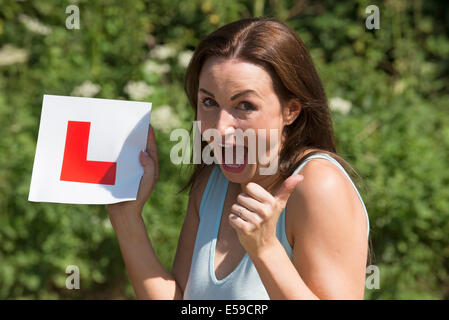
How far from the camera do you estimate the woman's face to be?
51.7 inches

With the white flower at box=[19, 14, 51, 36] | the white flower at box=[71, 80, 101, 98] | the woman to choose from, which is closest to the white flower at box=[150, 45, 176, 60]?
the white flower at box=[71, 80, 101, 98]

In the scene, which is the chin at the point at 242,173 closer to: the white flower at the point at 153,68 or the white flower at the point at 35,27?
the white flower at the point at 153,68

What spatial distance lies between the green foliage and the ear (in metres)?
1.35

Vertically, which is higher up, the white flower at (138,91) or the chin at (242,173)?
the white flower at (138,91)

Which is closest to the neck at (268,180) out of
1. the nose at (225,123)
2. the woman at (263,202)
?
the woman at (263,202)

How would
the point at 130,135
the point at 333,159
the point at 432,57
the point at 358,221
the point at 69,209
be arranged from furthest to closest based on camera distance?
the point at 432,57 < the point at 69,209 < the point at 130,135 < the point at 333,159 < the point at 358,221

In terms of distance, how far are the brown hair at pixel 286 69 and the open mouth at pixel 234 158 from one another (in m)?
0.13

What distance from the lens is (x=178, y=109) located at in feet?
10.6

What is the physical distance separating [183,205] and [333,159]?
155 cm

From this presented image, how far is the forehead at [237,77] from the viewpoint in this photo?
4.30 ft

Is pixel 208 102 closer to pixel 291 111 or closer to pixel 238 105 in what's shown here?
pixel 238 105
